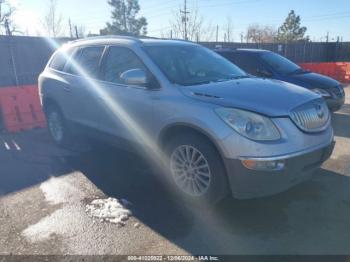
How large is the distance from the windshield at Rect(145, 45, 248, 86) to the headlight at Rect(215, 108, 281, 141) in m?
0.90

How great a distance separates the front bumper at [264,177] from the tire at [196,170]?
A: 15 cm

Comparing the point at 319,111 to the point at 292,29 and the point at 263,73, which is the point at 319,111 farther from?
the point at 292,29

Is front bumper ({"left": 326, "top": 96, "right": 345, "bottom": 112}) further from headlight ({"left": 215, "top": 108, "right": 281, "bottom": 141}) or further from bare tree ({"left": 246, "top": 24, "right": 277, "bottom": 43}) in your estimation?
bare tree ({"left": 246, "top": 24, "right": 277, "bottom": 43})

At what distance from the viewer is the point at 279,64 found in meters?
8.18

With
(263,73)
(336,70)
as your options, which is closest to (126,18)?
(336,70)

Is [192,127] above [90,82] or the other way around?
the other way around

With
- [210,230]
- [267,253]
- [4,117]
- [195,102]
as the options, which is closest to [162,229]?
[210,230]

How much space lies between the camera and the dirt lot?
3111mm

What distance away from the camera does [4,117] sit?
7633mm

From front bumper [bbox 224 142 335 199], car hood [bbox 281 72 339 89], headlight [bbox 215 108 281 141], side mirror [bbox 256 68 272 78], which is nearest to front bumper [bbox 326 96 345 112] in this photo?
car hood [bbox 281 72 339 89]

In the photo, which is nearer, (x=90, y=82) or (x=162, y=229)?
(x=162, y=229)

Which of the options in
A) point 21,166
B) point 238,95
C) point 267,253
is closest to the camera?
point 267,253

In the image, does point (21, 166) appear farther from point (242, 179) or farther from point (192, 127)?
point (242, 179)

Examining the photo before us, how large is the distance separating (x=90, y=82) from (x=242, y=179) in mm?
2859
